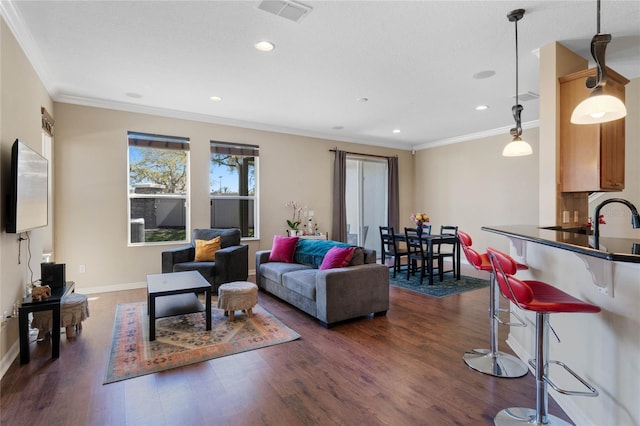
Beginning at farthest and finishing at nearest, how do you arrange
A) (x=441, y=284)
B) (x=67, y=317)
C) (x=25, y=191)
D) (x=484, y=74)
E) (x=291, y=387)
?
(x=441, y=284)
(x=484, y=74)
(x=67, y=317)
(x=25, y=191)
(x=291, y=387)

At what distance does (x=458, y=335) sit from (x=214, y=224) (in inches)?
170

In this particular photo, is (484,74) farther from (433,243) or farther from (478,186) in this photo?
(478,186)

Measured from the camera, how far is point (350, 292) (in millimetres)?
3619

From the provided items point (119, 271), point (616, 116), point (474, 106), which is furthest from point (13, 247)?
point (474, 106)

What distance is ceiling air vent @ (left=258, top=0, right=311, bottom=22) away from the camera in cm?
257

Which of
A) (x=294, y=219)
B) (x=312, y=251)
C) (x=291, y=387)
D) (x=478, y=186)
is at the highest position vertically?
(x=478, y=186)

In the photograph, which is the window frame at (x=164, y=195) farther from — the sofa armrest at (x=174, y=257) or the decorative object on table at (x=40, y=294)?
the decorative object on table at (x=40, y=294)

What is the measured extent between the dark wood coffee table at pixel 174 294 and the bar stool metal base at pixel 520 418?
2.61m

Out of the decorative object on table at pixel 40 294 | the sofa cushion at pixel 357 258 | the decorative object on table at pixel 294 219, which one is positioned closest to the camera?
the decorative object on table at pixel 40 294

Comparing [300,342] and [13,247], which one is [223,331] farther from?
[13,247]

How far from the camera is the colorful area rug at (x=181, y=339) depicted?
2.72m

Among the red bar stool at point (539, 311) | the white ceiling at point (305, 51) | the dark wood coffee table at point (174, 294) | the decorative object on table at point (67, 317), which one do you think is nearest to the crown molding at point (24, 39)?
the white ceiling at point (305, 51)

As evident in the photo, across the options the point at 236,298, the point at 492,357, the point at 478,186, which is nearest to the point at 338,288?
the point at 236,298

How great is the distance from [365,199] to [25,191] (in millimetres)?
6410
